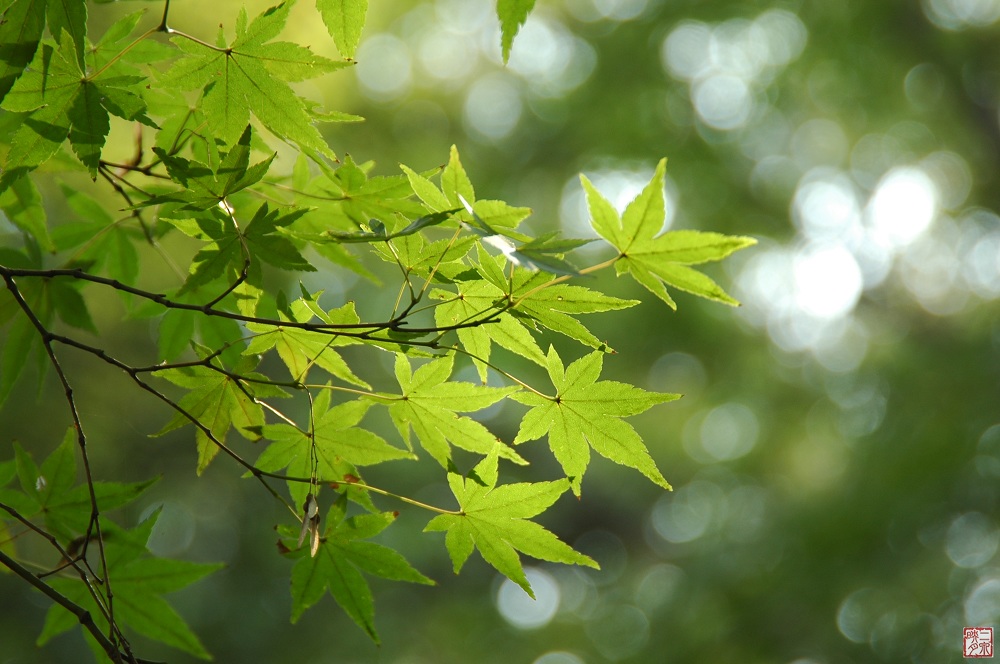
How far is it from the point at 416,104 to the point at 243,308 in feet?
18.1

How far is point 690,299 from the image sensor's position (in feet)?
16.7

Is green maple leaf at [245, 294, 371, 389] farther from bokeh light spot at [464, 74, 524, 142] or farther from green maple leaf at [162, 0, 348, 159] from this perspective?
bokeh light spot at [464, 74, 524, 142]

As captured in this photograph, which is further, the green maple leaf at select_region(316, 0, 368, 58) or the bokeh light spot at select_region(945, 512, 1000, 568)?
the bokeh light spot at select_region(945, 512, 1000, 568)

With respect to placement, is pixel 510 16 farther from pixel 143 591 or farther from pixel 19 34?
pixel 143 591

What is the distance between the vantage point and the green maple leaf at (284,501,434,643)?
2.63ft

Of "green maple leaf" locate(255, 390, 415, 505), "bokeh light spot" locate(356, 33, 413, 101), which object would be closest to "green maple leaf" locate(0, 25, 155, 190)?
"green maple leaf" locate(255, 390, 415, 505)

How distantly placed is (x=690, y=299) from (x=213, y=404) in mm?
4585

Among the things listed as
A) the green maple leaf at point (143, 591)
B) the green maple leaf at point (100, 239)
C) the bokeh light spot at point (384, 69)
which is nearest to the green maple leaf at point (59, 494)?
the green maple leaf at point (143, 591)

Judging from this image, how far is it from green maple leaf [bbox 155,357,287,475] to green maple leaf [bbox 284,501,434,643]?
0.14m

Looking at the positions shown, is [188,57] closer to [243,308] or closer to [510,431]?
[243,308]

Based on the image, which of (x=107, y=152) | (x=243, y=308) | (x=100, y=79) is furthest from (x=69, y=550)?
(x=107, y=152)

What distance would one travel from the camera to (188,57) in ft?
2.36

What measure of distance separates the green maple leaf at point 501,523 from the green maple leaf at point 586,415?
5cm

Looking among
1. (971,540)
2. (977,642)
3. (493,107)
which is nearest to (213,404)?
(977,642)
